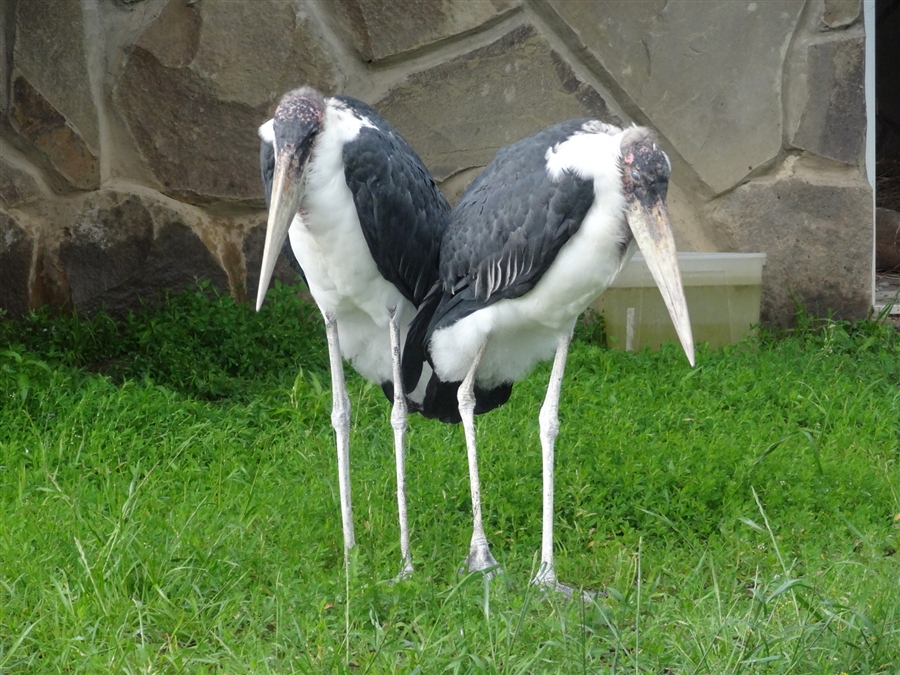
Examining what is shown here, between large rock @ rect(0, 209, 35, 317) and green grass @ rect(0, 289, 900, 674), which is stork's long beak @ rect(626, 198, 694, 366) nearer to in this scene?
green grass @ rect(0, 289, 900, 674)

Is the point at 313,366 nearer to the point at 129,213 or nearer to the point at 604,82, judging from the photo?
the point at 129,213

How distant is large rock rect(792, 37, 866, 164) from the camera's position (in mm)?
4277

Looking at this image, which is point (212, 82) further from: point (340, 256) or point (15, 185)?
point (340, 256)

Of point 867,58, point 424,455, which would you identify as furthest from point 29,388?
point 867,58

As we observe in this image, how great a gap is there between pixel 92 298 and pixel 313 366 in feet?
3.30

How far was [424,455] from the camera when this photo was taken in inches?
124

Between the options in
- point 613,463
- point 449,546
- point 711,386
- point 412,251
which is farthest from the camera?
point 711,386

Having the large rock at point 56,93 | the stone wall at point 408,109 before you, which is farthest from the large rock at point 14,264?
the large rock at point 56,93

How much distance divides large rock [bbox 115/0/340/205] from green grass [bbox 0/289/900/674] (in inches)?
21.5

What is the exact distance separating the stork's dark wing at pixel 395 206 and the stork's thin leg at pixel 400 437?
101 millimetres

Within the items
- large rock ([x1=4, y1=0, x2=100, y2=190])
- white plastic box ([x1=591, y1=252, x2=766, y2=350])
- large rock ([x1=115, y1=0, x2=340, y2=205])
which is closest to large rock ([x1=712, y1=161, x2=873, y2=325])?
white plastic box ([x1=591, y1=252, x2=766, y2=350])

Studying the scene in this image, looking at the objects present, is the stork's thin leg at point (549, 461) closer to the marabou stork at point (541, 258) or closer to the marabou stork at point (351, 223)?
the marabou stork at point (541, 258)

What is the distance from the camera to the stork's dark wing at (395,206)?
2.17 meters

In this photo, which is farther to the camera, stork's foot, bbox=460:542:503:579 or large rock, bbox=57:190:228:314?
large rock, bbox=57:190:228:314
